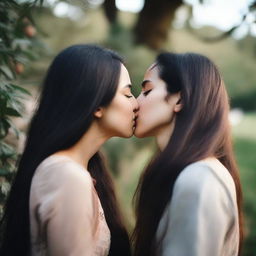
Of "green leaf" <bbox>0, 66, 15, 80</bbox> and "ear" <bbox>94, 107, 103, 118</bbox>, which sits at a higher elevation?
"ear" <bbox>94, 107, 103, 118</bbox>

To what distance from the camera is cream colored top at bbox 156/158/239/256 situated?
6.90 ft

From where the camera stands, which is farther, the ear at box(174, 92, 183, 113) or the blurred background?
the blurred background

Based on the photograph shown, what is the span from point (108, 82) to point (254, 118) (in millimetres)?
5289

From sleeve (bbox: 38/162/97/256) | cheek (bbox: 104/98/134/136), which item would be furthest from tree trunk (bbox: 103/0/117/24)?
sleeve (bbox: 38/162/97/256)

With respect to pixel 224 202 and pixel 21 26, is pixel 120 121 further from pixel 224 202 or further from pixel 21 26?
pixel 21 26

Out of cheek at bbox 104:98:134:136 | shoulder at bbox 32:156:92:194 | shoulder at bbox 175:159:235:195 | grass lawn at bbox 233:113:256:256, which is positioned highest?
cheek at bbox 104:98:134:136

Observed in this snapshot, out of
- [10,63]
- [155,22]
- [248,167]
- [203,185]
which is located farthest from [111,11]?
[203,185]

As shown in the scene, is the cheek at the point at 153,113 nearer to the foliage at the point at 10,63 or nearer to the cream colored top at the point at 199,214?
the cream colored top at the point at 199,214

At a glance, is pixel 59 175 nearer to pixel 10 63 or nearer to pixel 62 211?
pixel 62 211

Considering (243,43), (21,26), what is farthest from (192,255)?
(243,43)

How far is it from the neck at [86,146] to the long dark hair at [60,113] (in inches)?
1.7

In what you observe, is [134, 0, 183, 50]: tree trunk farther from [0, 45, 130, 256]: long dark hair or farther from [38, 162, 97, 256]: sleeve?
[38, 162, 97, 256]: sleeve

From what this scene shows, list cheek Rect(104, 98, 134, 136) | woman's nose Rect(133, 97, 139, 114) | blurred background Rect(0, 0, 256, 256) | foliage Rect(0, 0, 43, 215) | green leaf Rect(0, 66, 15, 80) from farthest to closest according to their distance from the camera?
blurred background Rect(0, 0, 256, 256), green leaf Rect(0, 66, 15, 80), foliage Rect(0, 0, 43, 215), woman's nose Rect(133, 97, 139, 114), cheek Rect(104, 98, 134, 136)

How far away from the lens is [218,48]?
22.4 ft
